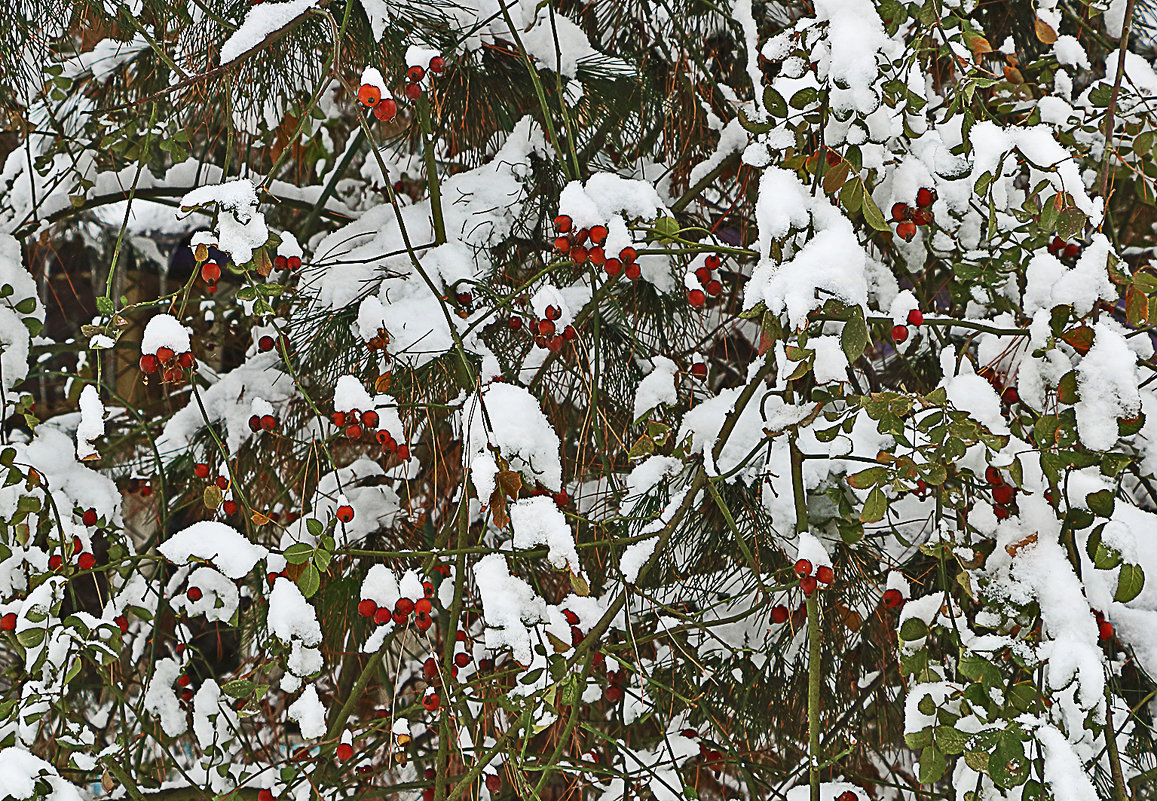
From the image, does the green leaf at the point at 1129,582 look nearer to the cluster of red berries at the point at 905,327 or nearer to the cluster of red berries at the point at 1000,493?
the cluster of red berries at the point at 1000,493

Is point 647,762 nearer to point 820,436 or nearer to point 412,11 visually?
point 820,436

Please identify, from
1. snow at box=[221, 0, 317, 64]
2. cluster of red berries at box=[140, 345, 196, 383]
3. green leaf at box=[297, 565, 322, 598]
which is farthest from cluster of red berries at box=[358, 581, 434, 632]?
snow at box=[221, 0, 317, 64]

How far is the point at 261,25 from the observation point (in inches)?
42.6

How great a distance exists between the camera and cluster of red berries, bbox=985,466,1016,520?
0.98 metres

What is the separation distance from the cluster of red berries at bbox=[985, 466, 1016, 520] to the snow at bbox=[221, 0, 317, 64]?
32.1 inches

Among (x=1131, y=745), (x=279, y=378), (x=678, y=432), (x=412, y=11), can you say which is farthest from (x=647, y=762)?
(x=412, y=11)

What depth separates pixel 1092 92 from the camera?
114 centimetres

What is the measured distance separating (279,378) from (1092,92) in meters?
1.23

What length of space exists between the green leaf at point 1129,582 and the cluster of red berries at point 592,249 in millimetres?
501

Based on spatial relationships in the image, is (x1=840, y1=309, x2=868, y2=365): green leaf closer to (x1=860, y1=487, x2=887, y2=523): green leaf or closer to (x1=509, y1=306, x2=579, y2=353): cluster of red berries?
(x1=860, y1=487, x2=887, y2=523): green leaf

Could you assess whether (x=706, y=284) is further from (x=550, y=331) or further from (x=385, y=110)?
(x=385, y=110)

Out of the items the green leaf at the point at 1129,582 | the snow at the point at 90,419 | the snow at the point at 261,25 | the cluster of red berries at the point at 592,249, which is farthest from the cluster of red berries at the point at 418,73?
the green leaf at the point at 1129,582

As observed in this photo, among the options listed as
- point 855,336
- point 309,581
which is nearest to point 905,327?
point 855,336

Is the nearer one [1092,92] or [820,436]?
[820,436]
